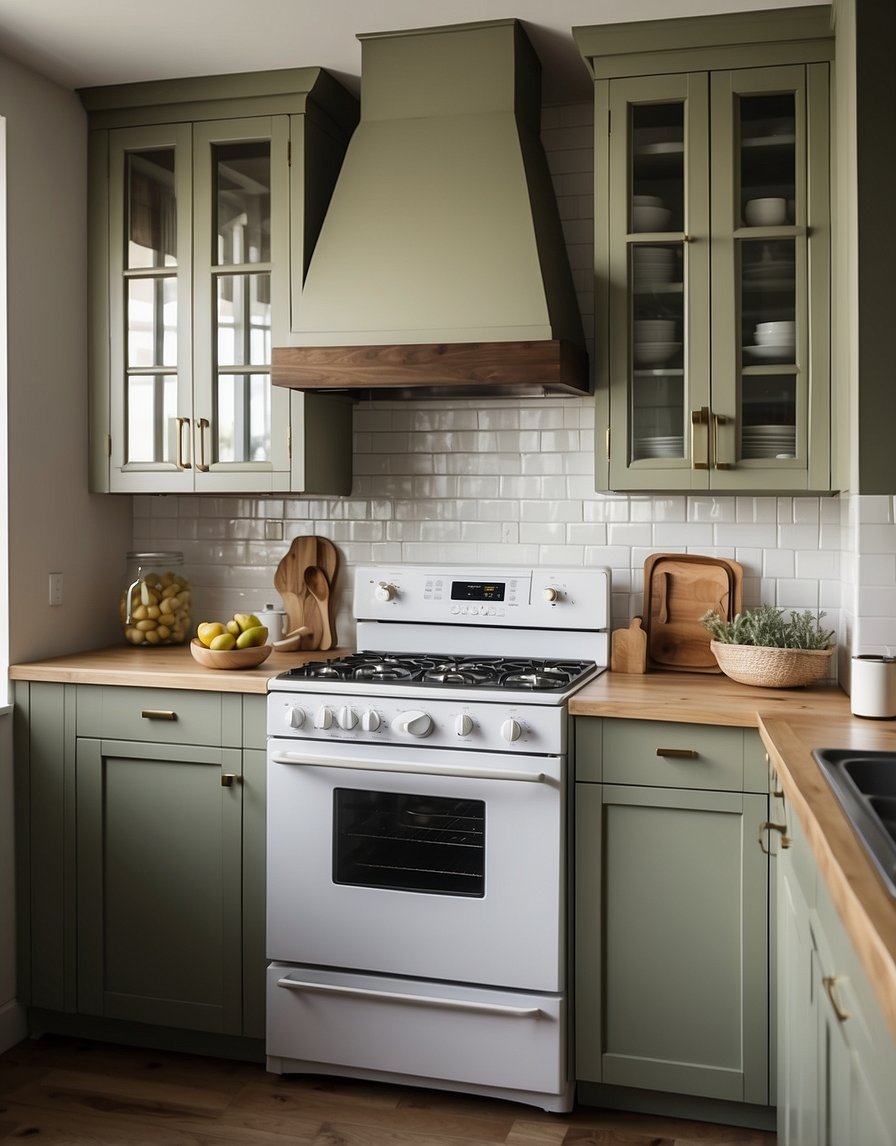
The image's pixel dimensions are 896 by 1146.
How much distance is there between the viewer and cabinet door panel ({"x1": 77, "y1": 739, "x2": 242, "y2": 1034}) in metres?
2.92

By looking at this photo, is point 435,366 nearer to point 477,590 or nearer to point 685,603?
point 477,590

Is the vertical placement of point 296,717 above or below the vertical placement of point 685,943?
above

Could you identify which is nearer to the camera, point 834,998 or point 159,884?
point 834,998

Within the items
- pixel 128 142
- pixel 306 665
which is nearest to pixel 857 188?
pixel 306 665

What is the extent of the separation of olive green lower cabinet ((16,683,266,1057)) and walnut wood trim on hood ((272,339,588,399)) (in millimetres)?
867

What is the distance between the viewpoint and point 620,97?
9.71 feet

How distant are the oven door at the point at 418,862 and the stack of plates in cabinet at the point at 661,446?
0.89m

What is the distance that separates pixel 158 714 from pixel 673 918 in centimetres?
139

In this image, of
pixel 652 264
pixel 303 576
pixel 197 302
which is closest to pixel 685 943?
pixel 303 576

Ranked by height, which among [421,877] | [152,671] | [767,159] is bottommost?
[421,877]

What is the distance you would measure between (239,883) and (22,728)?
0.75m

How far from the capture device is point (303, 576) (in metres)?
3.54

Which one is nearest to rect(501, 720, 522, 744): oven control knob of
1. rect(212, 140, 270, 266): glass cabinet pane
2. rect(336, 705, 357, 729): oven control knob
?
rect(336, 705, 357, 729): oven control knob

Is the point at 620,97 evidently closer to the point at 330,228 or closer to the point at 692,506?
the point at 330,228
